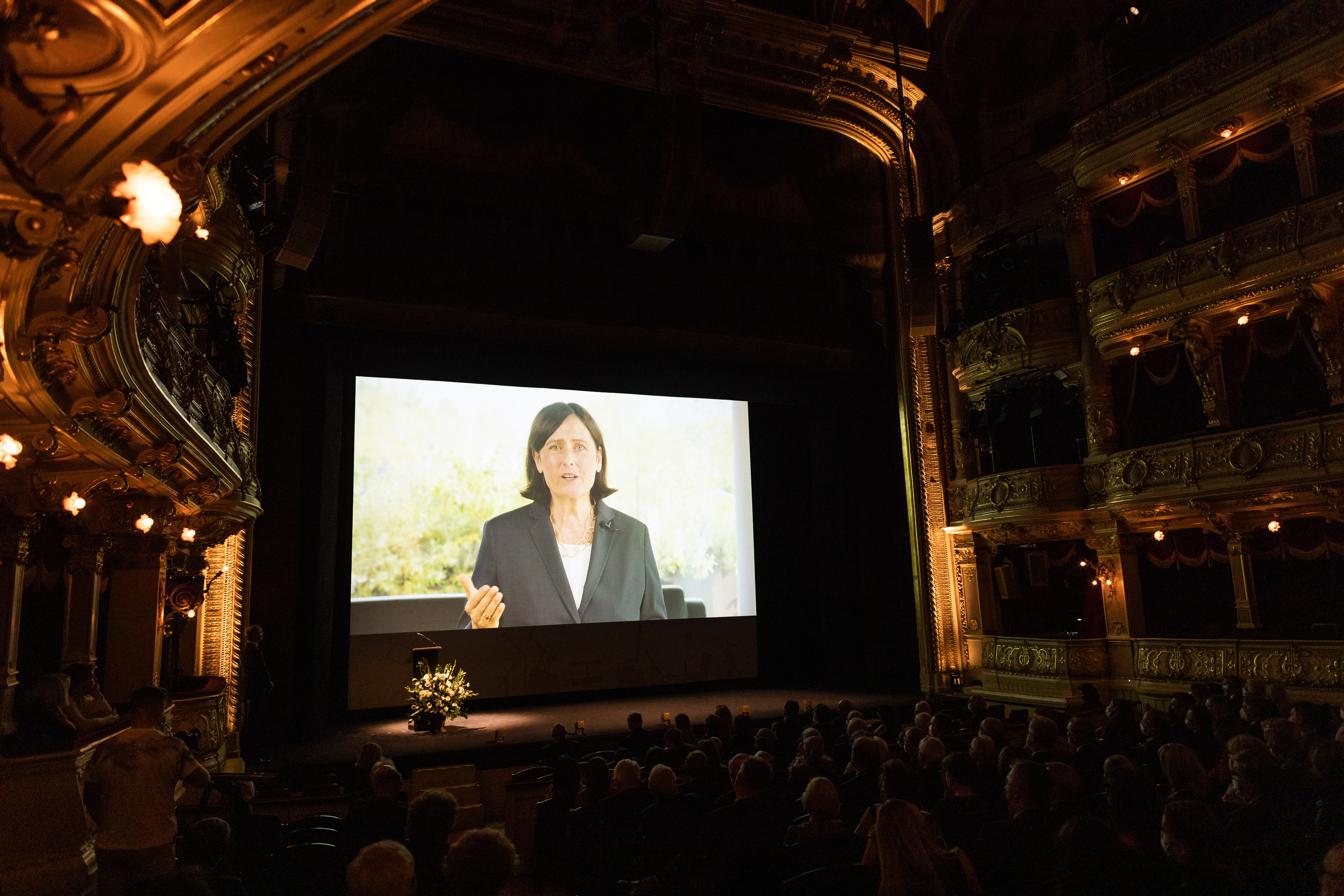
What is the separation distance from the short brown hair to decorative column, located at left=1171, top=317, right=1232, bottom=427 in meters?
9.08

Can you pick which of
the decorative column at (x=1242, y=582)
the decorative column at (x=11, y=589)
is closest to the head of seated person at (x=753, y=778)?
the decorative column at (x=11, y=589)

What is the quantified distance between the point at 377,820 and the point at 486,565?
9801mm

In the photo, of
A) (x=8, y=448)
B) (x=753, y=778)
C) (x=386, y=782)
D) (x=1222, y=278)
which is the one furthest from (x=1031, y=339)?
(x=8, y=448)

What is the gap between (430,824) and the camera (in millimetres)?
3469

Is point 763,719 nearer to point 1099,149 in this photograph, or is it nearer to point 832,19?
point 1099,149

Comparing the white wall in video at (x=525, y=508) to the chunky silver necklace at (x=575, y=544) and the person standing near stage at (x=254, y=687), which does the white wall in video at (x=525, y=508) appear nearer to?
the chunky silver necklace at (x=575, y=544)

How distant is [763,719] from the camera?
11.8 metres

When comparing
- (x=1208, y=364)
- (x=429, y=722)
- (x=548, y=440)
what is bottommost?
(x=429, y=722)

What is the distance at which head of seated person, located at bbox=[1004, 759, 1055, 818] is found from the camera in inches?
149

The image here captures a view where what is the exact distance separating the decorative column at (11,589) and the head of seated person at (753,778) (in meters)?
5.35

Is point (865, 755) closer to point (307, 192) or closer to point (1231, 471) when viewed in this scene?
point (307, 192)

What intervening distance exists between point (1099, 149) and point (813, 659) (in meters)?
10.4

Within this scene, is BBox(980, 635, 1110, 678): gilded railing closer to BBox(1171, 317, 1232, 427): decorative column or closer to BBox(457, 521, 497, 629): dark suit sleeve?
BBox(1171, 317, 1232, 427): decorative column

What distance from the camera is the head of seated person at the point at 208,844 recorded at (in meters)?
3.87
